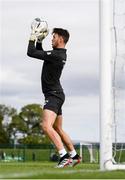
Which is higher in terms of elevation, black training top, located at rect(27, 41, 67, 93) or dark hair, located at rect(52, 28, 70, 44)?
dark hair, located at rect(52, 28, 70, 44)

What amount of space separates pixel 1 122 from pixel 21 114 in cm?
1063

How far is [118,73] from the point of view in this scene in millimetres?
7906

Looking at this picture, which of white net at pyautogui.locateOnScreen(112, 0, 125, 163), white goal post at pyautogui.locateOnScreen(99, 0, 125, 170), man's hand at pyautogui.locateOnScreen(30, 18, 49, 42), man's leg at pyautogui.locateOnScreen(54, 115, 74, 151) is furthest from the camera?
man's leg at pyautogui.locateOnScreen(54, 115, 74, 151)

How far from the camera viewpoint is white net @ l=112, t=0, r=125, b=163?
7.80m

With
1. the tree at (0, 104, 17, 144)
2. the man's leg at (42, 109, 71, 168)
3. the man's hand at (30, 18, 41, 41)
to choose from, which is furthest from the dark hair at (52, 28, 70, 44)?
the tree at (0, 104, 17, 144)

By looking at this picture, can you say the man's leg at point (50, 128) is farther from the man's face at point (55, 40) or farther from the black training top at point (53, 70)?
the man's face at point (55, 40)

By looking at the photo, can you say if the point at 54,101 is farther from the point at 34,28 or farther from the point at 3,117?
the point at 3,117

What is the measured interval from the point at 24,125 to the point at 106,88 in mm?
89588

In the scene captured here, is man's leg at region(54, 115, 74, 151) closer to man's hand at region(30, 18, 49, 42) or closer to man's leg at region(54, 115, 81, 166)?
man's leg at region(54, 115, 81, 166)

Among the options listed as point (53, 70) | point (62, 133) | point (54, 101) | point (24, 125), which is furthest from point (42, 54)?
point (24, 125)

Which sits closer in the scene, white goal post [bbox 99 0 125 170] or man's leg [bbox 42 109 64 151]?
white goal post [bbox 99 0 125 170]

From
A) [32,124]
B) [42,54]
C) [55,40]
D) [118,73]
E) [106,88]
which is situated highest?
[55,40]

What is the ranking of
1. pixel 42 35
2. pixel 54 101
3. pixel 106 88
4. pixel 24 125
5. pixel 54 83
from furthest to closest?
pixel 24 125
pixel 42 35
pixel 54 83
pixel 54 101
pixel 106 88

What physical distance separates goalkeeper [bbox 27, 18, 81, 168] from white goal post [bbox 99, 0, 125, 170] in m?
0.68
